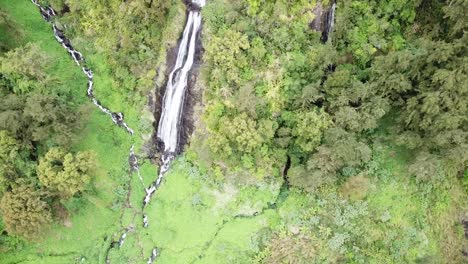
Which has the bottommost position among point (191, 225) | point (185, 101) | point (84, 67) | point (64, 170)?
point (191, 225)

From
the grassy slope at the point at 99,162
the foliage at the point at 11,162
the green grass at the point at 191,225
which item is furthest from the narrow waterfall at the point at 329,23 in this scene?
the foliage at the point at 11,162

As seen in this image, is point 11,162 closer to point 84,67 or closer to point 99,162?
point 99,162

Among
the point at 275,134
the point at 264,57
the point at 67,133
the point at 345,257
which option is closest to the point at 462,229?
the point at 345,257

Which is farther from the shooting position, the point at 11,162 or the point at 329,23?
the point at 329,23

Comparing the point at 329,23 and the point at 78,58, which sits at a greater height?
the point at 329,23

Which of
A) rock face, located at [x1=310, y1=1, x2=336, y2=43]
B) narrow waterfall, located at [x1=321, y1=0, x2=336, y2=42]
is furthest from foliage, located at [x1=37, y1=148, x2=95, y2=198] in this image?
narrow waterfall, located at [x1=321, y1=0, x2=336, y2=42]

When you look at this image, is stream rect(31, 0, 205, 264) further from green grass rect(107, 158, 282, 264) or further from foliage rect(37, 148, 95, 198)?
foliage rect(37, 148, 95, 198)

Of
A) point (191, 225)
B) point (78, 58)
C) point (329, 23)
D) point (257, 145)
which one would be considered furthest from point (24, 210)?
point (329, 23)

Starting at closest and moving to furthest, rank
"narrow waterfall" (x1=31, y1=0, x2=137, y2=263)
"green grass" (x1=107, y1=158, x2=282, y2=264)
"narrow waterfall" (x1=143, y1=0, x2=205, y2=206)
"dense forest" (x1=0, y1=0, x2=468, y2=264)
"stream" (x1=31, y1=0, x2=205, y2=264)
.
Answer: "dense forest" (x1=0, y1=0, x2=468, y2=264) → "narrow waterfall" (x1=143, y1=0, x2=205, y2=206) → "stream" (x1=31, y1=0, x2=205, y2=264) → "green grass" (x1=107, y1=158, x2=282, y2=264) → "narrow waterfall" (x1=31, y1=0, x2=137, y2=263)
